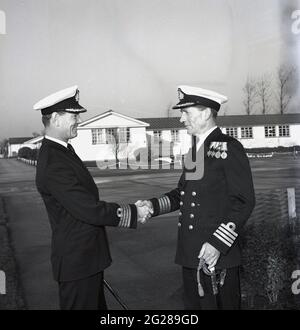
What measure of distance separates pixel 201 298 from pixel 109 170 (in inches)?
61.9

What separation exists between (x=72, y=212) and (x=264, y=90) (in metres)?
2.29

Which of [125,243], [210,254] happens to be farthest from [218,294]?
[125,243]

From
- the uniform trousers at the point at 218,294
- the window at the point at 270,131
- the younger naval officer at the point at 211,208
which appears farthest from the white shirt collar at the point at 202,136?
the window at the point at 270,131

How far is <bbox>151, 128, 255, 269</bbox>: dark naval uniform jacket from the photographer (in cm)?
221

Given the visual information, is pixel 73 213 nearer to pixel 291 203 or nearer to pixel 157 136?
pixel 157 136

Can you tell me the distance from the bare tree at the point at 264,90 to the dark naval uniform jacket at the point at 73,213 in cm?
183

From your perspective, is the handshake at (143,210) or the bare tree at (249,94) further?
the bare tree at (249,94)

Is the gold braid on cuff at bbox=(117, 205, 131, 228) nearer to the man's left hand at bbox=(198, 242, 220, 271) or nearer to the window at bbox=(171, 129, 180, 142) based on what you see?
the man's left hand at bbox=(198, 242, 220, 271)

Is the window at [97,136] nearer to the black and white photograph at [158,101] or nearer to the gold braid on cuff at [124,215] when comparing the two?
the black and white photograph at [158,101]

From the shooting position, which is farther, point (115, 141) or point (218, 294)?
point (115, 141)

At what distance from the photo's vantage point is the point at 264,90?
3.66 m

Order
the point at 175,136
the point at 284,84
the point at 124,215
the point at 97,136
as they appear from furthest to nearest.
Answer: the point at 284,84 → the point at 175,136 → the point at 97,136 → the point at 124,215

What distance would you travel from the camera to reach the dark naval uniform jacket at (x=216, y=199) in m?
2.21

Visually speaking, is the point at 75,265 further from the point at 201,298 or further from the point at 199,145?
the point at 199,145
